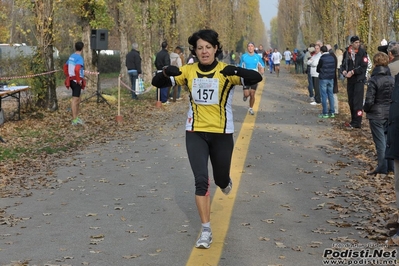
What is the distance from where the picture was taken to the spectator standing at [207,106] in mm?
7008

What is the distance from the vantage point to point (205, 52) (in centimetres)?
704

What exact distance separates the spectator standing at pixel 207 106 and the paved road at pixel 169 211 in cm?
62

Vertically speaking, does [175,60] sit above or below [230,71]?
below

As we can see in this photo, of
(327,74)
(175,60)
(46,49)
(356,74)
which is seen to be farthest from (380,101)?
(175,60)

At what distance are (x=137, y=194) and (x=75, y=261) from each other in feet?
10.4

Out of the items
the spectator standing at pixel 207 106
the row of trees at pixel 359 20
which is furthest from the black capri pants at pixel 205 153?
the row of trees at pixel 359 20

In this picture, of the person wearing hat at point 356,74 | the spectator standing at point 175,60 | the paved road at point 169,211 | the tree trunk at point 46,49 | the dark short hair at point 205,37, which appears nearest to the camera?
the paved road at point 169,211

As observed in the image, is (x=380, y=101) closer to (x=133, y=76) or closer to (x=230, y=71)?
(x=230, y=71)

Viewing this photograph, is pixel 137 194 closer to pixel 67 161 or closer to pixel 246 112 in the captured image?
pixel 67 161

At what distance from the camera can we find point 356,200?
9.13m

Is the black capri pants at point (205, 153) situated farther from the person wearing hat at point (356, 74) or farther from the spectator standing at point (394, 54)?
the person wearing hat at point (356, 74)

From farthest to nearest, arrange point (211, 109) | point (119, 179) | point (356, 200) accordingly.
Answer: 1. point (119, 179)
2. point (356, 200)
3. point (211, 109)

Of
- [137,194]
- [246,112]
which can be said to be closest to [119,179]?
[137,194]

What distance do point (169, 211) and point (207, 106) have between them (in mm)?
1855
